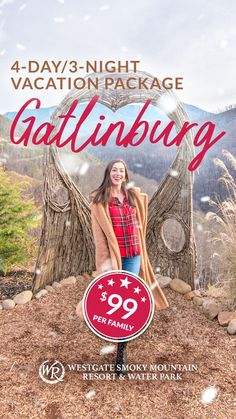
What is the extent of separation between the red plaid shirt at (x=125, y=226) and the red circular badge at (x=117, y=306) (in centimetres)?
29

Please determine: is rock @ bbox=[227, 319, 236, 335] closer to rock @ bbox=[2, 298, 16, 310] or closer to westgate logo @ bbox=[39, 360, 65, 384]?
westgate logo @ bbox=[39, 360, 65, 384]

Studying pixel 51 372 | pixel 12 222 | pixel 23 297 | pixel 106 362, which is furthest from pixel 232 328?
pixel 12 222

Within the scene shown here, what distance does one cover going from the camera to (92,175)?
15.1 ft

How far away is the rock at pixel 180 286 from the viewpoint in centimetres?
386

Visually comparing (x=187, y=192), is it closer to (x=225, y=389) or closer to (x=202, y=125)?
(x=202, y=125)

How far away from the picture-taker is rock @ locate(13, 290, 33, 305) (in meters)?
3.82

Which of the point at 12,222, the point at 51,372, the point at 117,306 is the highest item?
the point at 12,222

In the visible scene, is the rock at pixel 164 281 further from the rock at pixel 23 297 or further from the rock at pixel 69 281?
the rock at pixel 23 297

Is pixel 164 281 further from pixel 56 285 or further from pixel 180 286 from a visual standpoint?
pixel 56 285

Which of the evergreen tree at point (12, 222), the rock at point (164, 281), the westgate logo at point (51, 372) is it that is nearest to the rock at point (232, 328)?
the rock at point (164, 281)

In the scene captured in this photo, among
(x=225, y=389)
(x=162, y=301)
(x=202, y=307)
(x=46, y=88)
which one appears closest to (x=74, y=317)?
(x=162, y=301)

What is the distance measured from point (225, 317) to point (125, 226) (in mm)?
1211

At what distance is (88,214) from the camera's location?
4031 millimetres

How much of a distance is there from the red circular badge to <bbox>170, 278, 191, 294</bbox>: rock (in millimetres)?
1378
